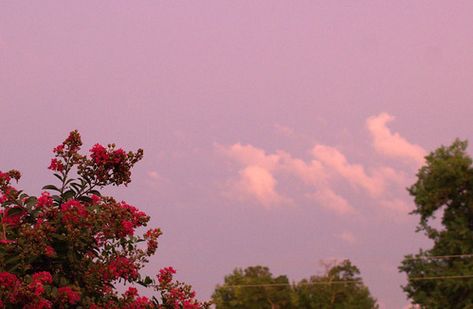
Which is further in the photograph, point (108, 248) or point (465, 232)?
point (465, 232)

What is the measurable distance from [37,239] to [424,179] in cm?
3013

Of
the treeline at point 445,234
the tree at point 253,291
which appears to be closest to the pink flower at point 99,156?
the treeline at point 445,234

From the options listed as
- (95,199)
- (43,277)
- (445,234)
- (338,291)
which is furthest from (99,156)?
(338,291)

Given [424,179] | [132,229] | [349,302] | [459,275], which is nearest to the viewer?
[132,229]

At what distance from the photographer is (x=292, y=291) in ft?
176

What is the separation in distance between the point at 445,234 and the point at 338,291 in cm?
1554

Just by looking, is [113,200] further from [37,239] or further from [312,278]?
[312,278]

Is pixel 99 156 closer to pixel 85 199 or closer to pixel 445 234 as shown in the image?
pixel 85 199

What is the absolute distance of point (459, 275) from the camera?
3422cm

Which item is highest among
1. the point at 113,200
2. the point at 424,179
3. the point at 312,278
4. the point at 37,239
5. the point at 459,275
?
the point at 312,278

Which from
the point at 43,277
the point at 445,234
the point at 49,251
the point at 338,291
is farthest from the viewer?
the point at 338,291

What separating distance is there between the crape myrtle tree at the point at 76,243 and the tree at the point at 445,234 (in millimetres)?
27065

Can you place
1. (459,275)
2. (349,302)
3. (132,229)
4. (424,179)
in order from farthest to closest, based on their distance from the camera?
1. (349,302)
2. (424,179)
3. (459,275)
4. (132,229)

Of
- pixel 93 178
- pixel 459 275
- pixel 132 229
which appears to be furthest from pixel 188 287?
pixel 459 275
